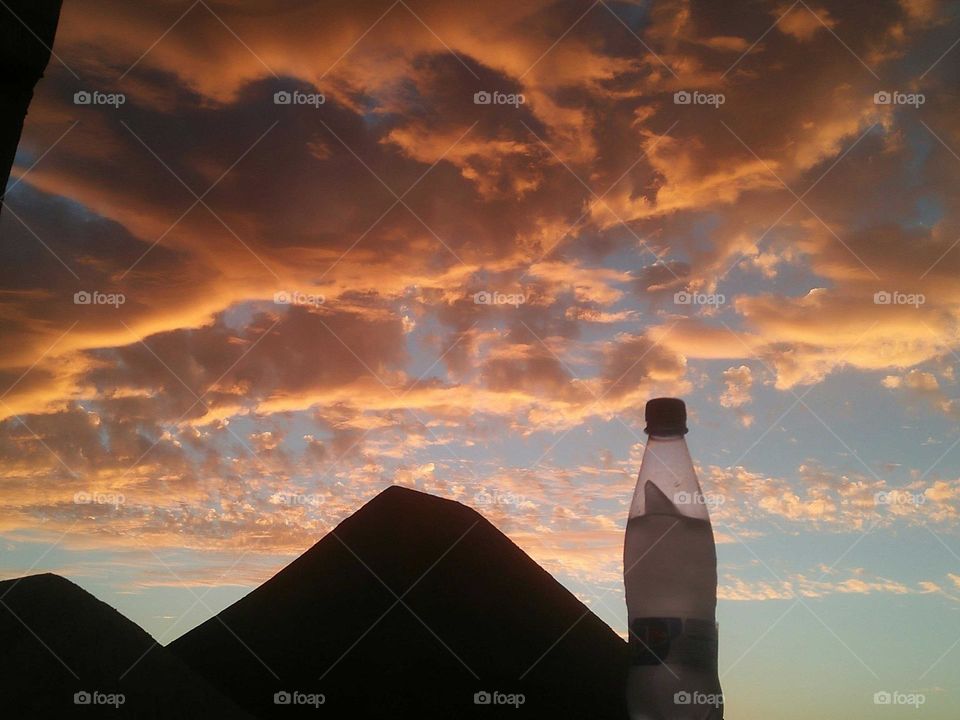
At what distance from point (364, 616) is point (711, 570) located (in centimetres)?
185

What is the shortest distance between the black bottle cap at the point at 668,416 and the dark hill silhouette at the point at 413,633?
1.67 meters

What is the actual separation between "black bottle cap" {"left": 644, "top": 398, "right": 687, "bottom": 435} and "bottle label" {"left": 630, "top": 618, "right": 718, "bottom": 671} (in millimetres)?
437

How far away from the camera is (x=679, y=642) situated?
1928 millimetres

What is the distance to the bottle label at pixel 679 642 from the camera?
1.92 m

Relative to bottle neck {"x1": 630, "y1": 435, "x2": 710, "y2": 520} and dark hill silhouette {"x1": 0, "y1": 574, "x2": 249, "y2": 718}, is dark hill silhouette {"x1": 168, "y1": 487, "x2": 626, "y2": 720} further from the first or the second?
bottle neck {"x1": 630, "y1": 435, "x2": 710, "y2": 520}

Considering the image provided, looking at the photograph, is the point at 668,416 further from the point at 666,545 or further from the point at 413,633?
the point at 413,633

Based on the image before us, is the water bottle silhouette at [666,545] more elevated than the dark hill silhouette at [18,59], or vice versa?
the dark hill silhouette at [18,59]

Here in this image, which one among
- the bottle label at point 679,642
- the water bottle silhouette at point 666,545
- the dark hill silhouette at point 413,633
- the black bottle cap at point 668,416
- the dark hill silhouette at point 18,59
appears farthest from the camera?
the dark hill silhouette at point 413,633

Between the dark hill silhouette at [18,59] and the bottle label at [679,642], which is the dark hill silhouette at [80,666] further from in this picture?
the dark hill silhouette at [18,59]

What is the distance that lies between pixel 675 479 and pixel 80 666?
1905mm

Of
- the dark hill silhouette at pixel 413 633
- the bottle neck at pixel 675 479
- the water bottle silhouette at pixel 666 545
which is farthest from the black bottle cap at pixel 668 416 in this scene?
the dark hill silhouette at pixel 413 633

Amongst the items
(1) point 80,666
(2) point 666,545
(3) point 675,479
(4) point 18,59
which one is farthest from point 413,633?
(4) point 18,59

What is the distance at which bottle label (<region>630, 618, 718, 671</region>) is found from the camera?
1924mm

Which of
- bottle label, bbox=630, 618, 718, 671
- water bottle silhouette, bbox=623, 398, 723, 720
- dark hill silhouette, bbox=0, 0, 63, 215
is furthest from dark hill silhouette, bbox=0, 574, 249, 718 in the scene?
dark hill silhouette, bbox=0, 0, 63, 215
